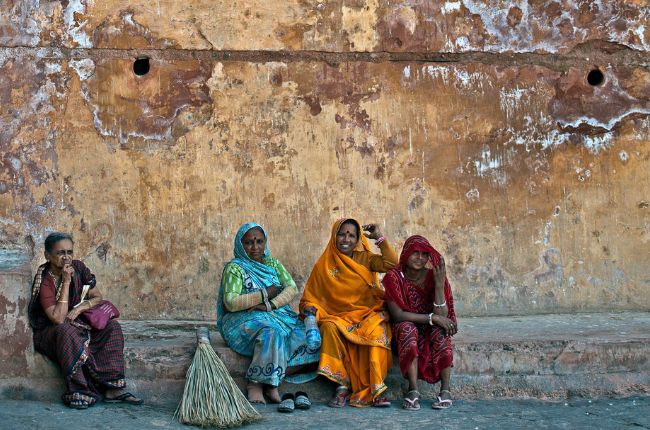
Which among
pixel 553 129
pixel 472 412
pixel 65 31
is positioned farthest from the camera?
pixel 553 129

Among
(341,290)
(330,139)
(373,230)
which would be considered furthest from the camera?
(330,139)

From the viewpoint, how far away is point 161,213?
7.91 m

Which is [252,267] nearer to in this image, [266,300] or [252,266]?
[252,266]

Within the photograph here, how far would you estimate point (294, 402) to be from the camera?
640 centimetres

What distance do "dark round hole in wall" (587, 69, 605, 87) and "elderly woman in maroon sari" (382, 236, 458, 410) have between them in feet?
8.60

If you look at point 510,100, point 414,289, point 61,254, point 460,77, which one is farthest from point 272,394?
point 510,100

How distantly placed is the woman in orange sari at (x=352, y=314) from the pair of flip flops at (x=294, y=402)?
171 millimetres

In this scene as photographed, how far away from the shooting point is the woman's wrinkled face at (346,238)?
6.97 m

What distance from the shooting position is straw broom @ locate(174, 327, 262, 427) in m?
5.96

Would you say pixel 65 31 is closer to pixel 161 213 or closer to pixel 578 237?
pixel 161 213

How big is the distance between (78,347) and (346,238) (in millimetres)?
1856

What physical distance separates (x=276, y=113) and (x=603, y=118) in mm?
2590

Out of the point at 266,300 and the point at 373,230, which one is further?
the point at 373,230

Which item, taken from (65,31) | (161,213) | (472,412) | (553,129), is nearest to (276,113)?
(161,213)
